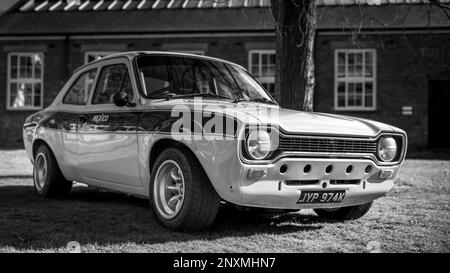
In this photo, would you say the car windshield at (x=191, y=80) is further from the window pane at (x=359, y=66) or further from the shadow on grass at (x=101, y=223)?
the window pane at (x=359, y=66)

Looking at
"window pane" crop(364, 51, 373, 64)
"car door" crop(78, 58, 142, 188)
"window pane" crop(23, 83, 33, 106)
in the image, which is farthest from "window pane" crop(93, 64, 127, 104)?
"window pane" crop(23, 83, 33, 106)

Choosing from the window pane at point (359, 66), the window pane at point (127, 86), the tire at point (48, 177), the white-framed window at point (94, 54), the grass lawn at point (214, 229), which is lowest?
the grass lawn at point (214, 229)

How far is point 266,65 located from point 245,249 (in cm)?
1562

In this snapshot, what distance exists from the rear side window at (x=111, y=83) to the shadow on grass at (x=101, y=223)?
1.21m

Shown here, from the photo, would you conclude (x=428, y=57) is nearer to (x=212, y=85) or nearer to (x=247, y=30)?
(x=247, y=30)

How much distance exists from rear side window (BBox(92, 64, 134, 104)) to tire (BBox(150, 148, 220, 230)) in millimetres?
1056

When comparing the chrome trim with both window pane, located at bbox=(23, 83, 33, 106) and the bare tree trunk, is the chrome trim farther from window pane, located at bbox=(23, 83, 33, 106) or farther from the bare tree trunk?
window pane, located at bbox=(23, 83, 33, 106)

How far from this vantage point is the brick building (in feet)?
60.1

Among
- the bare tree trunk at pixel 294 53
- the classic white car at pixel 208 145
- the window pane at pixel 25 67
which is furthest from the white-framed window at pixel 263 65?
the classic white car at pixel 208 145

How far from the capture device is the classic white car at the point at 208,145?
4.15m

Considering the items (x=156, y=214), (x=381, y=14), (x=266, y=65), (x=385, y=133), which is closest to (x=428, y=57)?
(x=381, y=14)

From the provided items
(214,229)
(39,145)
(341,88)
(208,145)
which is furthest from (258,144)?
(341,88)

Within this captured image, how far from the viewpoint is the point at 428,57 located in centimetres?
1811

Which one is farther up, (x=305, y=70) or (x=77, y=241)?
(x=305, y=70)
